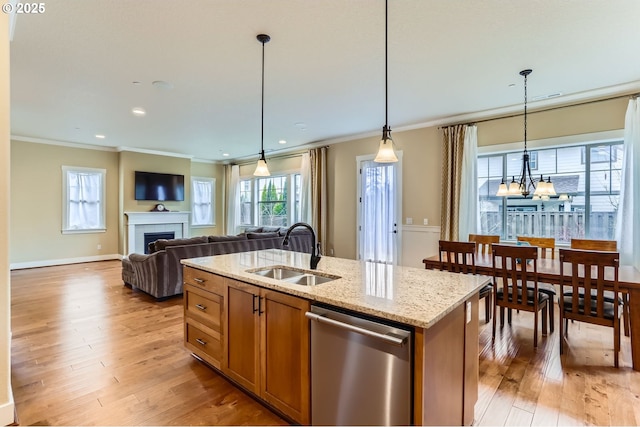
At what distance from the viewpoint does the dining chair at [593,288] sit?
2.51 meters

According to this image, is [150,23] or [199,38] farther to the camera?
[199,38]

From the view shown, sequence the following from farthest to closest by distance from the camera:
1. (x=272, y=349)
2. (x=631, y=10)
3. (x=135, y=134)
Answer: (x=135, y=134) → (x=631, y=10) → (x=272, y=349)

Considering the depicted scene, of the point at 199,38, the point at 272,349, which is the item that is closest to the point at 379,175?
the point at 199,38

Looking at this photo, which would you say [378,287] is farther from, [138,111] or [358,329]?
[138,111]

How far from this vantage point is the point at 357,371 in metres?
1.51

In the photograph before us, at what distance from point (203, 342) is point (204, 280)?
523 millimetres

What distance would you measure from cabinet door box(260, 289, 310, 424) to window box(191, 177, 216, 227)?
826cm

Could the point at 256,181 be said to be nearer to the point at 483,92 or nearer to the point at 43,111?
the point at 43,111

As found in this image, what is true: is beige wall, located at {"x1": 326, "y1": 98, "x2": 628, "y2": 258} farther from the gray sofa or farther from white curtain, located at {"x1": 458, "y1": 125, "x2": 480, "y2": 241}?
the gray sofa

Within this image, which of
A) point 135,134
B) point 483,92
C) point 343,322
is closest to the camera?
point 343,322

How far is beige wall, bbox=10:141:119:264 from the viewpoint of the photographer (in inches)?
256

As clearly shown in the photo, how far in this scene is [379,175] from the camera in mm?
6184

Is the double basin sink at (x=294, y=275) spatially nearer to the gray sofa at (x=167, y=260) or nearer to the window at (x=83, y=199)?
the gray sofa at (x=167, y=260)

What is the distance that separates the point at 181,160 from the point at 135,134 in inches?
93.4
